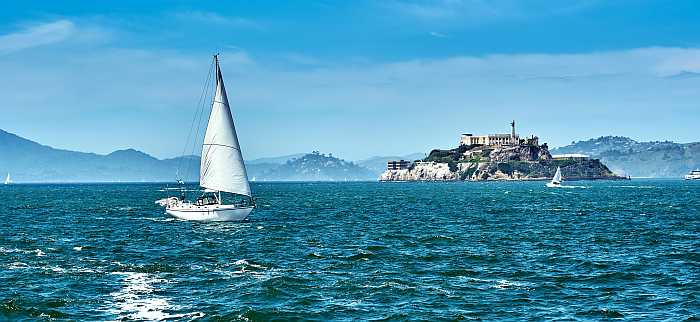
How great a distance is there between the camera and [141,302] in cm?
3831

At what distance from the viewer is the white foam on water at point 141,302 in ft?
116

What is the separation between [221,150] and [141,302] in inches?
1802

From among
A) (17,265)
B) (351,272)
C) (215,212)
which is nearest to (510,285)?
(351,272)

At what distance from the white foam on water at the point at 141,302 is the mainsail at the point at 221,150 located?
3796 cm

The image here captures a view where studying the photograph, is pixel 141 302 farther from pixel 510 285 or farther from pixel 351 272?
pixel 510 285

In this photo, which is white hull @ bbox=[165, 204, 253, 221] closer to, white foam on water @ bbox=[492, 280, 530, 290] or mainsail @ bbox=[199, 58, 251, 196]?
mainsail @ bbox=[199, 58, 251, 196]

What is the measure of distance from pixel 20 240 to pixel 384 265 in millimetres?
39152

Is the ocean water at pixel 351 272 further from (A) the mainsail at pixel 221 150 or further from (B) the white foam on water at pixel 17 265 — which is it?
(A) the mainsail at pixel 221 150

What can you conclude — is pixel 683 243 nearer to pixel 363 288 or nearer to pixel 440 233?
pixel 440 233

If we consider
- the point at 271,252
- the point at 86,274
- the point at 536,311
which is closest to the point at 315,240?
the point at 271,252

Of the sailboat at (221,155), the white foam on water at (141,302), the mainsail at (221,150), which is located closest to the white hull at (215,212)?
the sailboat at (221,155)

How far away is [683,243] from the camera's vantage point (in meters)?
64.4

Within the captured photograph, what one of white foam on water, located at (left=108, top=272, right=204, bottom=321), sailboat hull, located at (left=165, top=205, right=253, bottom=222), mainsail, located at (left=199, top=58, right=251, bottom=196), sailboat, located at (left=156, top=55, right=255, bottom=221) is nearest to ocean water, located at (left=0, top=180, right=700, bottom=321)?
white foam on water, located at (left=108, top=272, right=204, bottom=321)

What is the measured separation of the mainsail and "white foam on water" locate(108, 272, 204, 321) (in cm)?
3796
